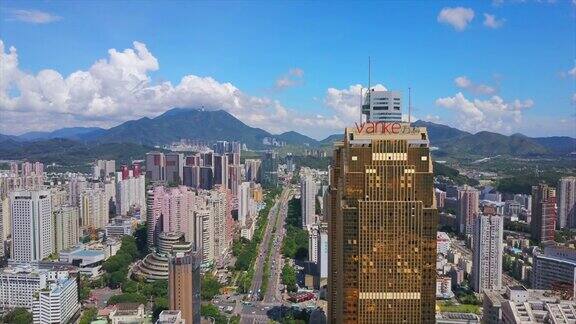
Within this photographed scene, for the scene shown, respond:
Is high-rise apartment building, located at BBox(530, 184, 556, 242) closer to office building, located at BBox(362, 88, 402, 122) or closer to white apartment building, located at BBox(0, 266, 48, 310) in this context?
office building, located at BBox(362, 88, 402, 122)

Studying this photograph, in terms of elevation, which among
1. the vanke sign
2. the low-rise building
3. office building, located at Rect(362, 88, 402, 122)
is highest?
office building, located at Rect(362, 88, 402, 122)

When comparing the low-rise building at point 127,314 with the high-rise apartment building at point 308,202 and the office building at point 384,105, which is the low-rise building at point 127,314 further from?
the high-rise apartment building at point 308,202

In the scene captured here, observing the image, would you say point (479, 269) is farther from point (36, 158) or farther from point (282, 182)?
point (36, 158)

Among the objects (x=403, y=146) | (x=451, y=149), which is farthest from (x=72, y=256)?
(x=451, y=149)

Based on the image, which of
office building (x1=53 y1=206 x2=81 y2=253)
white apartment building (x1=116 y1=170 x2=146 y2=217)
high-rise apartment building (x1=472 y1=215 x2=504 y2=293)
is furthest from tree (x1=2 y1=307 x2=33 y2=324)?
white apartment building (x1=116 y1=170 x2=146 y2=217)

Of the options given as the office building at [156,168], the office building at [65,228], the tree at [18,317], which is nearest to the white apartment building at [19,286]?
the tree at [18,317]
